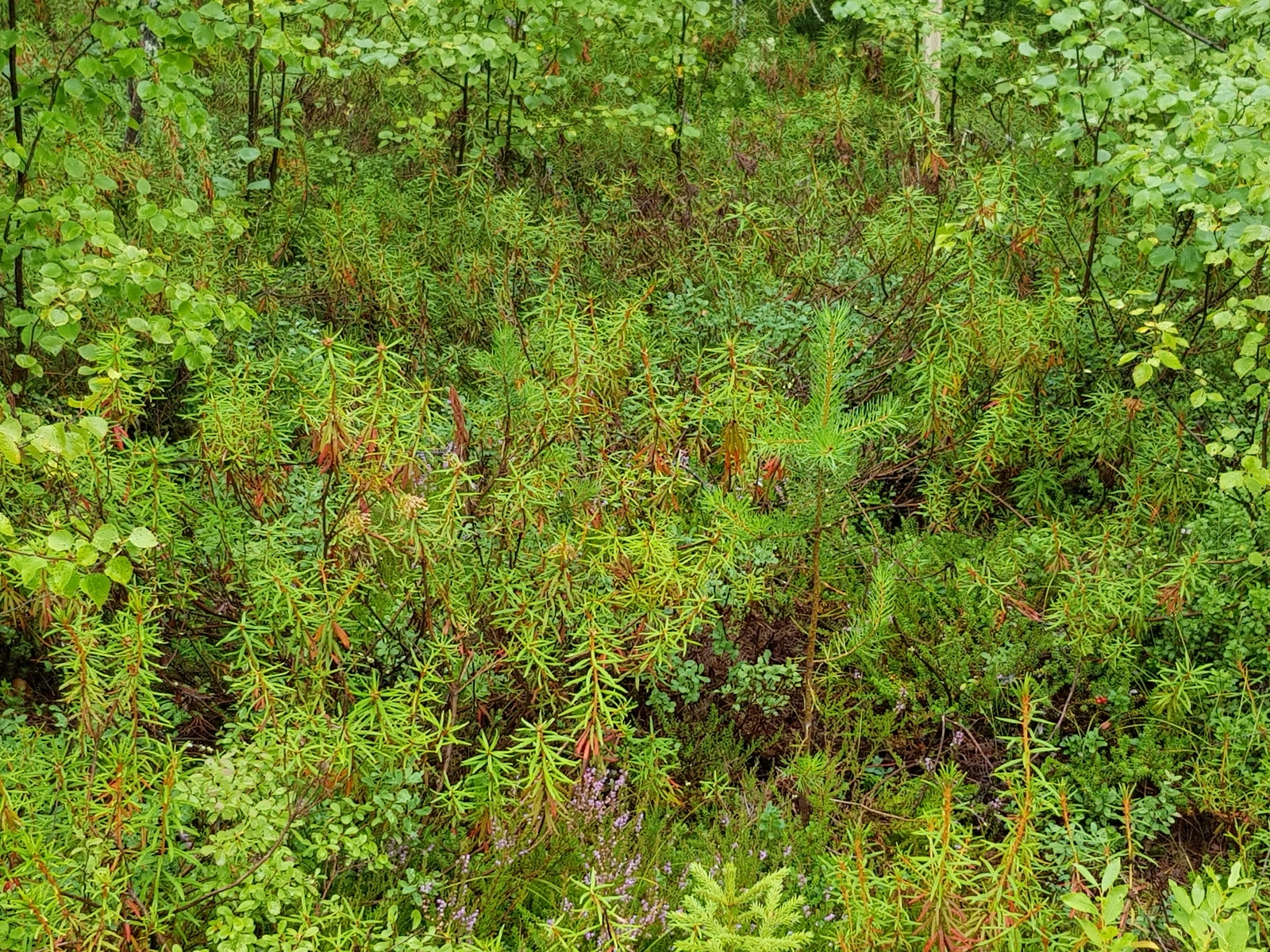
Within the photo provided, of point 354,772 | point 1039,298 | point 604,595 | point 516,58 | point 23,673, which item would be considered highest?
point 516,58

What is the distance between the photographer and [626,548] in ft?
10.6

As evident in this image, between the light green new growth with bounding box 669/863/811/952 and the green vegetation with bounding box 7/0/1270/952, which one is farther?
the green vegetation with bounding box 7/0/1270/952

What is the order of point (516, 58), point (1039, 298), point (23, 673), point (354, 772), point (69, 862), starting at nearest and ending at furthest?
point (69, 862) < point (354, 772) < point (23, 673) < point (1039, 298) < point (516, 58)

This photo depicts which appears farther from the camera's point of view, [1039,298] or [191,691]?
[1039,298]

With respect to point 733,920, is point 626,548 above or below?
above

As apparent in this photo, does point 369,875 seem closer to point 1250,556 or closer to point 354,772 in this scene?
point 354,772

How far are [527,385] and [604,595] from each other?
1.00m

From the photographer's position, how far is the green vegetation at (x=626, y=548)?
272 centimetres

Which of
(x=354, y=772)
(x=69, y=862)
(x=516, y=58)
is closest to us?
(x=69, y=862)

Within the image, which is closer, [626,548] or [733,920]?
[733,920]

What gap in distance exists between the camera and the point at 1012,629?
3895mm

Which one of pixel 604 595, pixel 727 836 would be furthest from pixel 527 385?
pixel 727 836

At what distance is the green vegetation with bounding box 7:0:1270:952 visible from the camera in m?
2.72

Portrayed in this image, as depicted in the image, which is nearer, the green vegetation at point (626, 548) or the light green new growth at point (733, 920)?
the light green new growth at point (733, 920)
